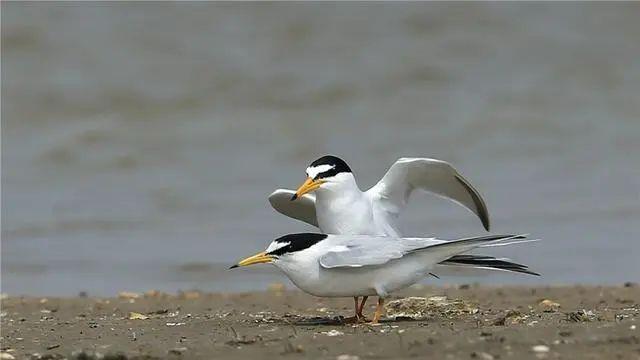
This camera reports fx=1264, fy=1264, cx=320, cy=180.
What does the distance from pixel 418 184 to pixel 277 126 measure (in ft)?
31.8

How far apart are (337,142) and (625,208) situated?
15.7 feet

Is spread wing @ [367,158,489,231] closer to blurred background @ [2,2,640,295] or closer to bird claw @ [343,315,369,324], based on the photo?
bird claw @ [343,315,369,324]

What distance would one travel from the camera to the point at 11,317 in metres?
7.80

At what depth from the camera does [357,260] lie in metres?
6.34

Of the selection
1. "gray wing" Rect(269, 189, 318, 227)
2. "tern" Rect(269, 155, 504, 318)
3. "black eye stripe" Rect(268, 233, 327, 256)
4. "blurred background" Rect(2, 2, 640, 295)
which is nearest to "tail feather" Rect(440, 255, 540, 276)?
"tern" Rect(269, 155, 504, 318)

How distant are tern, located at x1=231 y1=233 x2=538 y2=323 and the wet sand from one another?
8.4 inches

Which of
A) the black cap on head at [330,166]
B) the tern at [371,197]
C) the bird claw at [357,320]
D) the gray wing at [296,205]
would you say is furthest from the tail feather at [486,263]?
the gray wing at [296,205]

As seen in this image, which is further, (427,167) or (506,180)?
(506,180)

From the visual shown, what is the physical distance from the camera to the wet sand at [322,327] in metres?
5.34

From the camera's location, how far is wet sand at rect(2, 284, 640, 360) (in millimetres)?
5340

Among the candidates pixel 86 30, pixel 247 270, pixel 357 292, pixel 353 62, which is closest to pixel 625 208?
pixel 247 270

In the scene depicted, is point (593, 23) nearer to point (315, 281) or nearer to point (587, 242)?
point (587, 242)

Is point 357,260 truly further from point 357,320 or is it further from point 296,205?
point 296,205

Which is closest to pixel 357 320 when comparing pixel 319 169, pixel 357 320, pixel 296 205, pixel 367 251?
pixel 357 320
